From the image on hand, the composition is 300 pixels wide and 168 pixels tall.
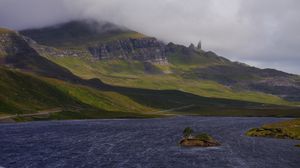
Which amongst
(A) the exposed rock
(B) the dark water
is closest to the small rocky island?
(A) the exposed rock

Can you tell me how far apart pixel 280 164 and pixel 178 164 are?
30.1m

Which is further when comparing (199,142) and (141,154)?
(199,142)

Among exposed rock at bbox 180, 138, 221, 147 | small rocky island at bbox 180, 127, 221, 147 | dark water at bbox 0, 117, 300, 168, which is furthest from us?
small rocky island at bbox 180, 127, 221, 147

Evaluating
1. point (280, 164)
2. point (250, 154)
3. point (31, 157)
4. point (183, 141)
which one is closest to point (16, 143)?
point (31, 157)

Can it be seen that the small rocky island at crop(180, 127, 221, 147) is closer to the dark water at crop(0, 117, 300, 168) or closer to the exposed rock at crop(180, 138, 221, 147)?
the exposed rock at crop(180, 138, 221, 147)

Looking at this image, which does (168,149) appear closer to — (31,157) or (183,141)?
(183,141)

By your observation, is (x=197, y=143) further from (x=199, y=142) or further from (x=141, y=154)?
(x=141, y=154)

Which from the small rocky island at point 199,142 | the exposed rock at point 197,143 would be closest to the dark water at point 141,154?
the small rocky island at point 199,142

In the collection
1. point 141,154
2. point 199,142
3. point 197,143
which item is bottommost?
point 141,154

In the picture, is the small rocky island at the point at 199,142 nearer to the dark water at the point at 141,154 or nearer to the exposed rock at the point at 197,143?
the exposed rock at the point at 197,143

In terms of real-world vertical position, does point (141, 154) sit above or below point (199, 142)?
below

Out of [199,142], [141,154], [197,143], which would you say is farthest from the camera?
[199,142]

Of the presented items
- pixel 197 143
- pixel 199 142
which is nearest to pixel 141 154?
pixel 197 143

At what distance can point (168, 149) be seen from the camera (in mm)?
172750
